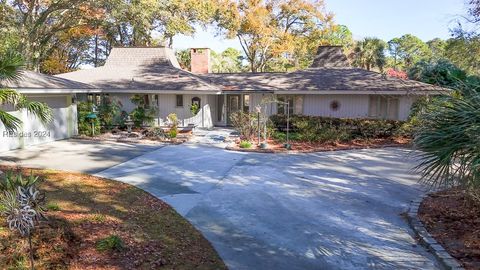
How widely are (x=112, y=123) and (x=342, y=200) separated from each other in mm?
15288

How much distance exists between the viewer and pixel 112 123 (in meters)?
20.1

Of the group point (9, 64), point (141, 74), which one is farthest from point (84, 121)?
point (9, 64)

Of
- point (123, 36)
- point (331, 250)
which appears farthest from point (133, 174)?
point (123, 36)

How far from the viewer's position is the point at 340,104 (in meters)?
19.8

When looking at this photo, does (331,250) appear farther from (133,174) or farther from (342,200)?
(133,174)

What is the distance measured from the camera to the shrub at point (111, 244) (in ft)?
17.3

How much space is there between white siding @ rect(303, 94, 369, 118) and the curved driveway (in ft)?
21.2

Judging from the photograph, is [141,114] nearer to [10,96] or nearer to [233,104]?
[233,104]

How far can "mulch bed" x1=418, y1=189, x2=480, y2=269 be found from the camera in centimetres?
543

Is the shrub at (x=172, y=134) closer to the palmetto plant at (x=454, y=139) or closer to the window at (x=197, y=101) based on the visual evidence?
the window at (x=197, y=101)

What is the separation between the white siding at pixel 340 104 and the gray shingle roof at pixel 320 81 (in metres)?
0.66

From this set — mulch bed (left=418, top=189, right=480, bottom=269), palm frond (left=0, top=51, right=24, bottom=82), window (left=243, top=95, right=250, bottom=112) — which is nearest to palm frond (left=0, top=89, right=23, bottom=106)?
palm frond (left=0, top=51, right=24, bottom=82)

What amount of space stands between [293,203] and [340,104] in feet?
43.1

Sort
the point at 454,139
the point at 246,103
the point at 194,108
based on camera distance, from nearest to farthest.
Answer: the point at 454,139
the point at 194,108
the point at 246,103
